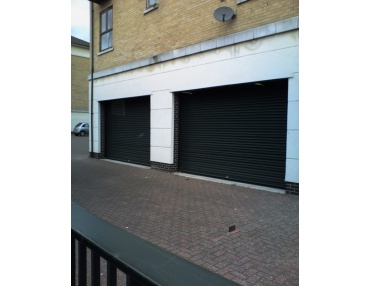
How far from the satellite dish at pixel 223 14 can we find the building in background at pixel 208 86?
0.03 meters

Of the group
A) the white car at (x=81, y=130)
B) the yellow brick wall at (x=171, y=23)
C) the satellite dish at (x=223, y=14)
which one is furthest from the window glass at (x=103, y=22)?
the white car at (x=81, y=130)

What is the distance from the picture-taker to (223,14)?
7684 mm

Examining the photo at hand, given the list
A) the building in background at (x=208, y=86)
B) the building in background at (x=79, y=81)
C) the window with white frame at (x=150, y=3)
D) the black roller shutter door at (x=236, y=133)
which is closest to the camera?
the building in background at (x=208, y=86)

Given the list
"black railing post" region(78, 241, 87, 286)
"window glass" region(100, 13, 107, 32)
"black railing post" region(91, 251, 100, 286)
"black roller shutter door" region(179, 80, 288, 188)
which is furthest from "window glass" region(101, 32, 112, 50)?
"black railing post" region(91, 251, 100, 286)

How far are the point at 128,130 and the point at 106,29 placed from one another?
4.90 meters

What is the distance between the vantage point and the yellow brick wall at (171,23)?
7.24m

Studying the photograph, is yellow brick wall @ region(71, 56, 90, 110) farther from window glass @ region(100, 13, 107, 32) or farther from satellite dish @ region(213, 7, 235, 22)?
satellite dish @ region(213, 7, 235, 22)

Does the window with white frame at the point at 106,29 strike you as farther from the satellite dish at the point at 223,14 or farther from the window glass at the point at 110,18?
the satellite dish at the point at 223,14

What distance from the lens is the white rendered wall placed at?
22.0 ft

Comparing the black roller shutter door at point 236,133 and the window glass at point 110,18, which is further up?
the window glass at point 110,18

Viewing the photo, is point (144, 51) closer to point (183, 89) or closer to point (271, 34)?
point (183, 89)

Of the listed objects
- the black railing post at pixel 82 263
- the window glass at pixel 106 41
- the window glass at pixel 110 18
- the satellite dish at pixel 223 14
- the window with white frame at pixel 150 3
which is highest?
the window glass at pixel 110 18

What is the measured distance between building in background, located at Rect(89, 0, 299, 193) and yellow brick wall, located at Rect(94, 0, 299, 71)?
0.10 ft
